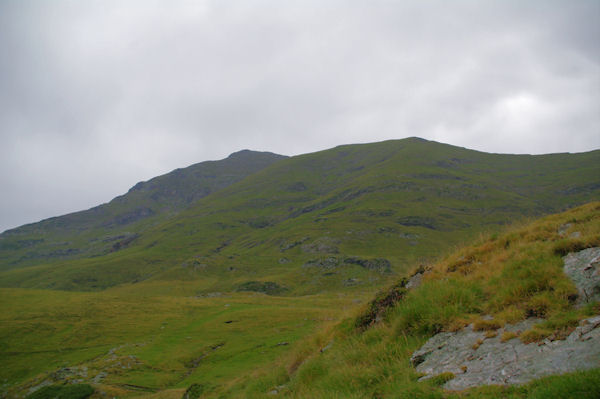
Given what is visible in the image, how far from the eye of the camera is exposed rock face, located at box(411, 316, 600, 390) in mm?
5543

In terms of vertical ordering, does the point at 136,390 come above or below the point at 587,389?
below

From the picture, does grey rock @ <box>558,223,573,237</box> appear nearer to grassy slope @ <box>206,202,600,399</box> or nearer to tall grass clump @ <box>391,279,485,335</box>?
grassy slope @ <box>206,202,600,399</box>

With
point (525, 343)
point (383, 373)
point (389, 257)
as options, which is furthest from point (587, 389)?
point (389, 257)

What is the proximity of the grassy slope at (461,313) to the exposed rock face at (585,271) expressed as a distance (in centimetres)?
19

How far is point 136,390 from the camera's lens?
27922 mm

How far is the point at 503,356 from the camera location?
662cm

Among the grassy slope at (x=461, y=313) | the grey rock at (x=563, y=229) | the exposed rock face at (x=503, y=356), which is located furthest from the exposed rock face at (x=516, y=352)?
the grey rock at (x=563, y=229)

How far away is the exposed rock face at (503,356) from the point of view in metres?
5.54

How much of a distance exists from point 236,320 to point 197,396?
36737 mm

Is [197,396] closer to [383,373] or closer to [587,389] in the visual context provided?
[383,373]

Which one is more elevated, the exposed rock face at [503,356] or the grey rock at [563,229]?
the grey rock at [563,229]

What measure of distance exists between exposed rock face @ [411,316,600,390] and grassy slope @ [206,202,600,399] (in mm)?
282

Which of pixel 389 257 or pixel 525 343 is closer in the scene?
pixel 525 343

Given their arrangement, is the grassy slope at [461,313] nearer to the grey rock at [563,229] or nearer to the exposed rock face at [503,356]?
the grey rock at [563,229]
